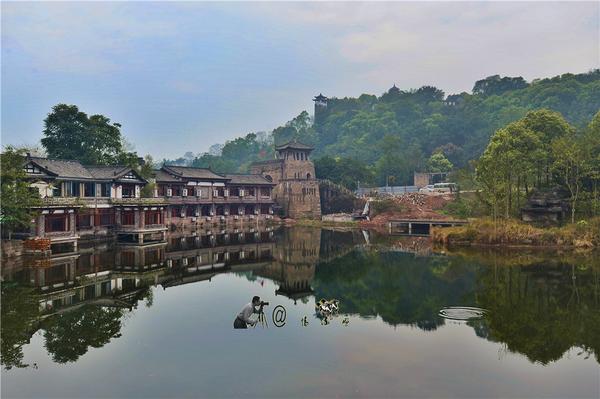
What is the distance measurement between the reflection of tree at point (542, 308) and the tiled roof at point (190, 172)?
1842 inches

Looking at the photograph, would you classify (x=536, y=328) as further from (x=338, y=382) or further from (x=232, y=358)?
(x=232, y=358)

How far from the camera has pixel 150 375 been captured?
49.3 ft

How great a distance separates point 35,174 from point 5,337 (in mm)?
28951

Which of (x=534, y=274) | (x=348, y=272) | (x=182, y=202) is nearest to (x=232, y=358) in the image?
(x=348, y=272)

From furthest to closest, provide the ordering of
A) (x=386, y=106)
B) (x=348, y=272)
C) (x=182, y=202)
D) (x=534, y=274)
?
1. (x=386, y=106)
2. (x=182, y=202)
3. (x=348, y=272)
4. (x=534, y=274)

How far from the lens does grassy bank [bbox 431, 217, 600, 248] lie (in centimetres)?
4325

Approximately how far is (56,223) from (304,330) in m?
31.0

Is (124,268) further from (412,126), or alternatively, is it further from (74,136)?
(412,126)

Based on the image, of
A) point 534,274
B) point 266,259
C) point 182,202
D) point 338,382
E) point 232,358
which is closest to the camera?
point 338,382

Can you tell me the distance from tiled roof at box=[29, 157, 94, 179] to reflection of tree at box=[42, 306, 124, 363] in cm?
2656

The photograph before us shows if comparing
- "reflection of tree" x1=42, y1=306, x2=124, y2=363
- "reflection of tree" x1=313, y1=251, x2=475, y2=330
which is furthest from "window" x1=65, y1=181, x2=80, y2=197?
"reflection of tree" x1=42, y1=306, x2=124, y2=363

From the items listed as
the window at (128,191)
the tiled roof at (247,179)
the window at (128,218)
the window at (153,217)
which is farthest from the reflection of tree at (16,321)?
the tiled roof at (247,179)

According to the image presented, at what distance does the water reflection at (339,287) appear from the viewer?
19.2 meters

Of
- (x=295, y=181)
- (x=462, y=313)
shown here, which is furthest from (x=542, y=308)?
(x=295, y=181)
